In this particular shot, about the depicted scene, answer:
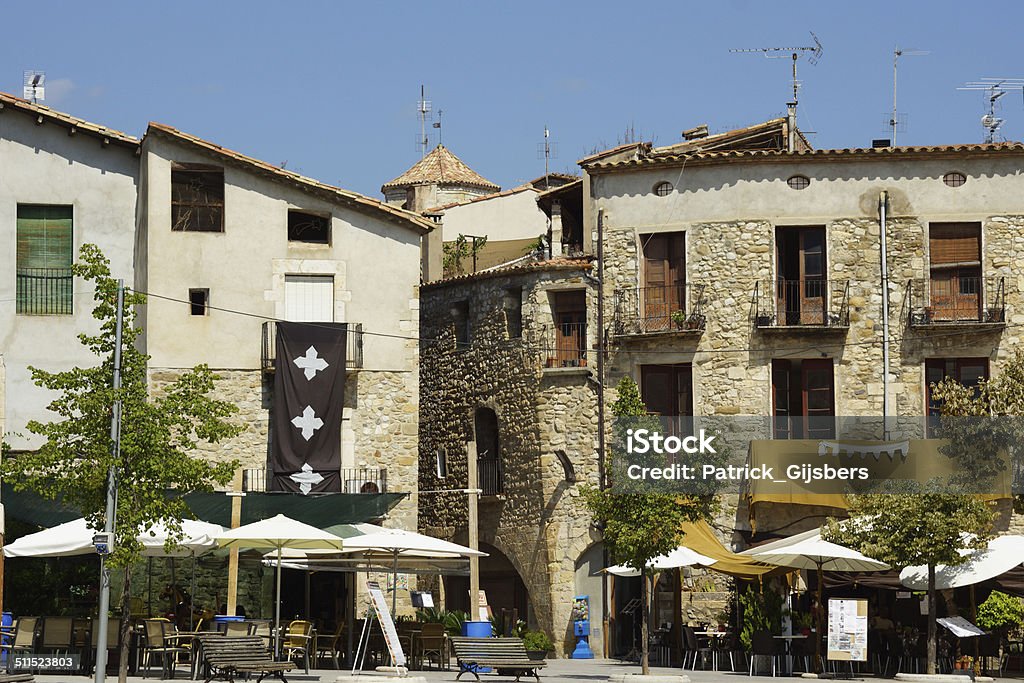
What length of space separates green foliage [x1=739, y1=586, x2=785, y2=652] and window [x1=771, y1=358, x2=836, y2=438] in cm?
672

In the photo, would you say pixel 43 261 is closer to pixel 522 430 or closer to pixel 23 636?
pixel 522 430

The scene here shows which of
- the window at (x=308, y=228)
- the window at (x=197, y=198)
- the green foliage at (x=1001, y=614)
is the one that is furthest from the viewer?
the window at (x=308, y=228)

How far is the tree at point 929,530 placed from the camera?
2798cm

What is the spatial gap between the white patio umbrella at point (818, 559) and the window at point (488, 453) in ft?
36.0

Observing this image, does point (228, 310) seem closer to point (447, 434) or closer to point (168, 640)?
point (447, 434)

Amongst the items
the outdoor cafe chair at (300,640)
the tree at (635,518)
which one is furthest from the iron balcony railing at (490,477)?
the tree at (635,518)

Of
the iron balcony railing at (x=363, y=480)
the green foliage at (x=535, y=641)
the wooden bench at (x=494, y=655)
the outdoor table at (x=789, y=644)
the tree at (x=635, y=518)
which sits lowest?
the green foliage at (x=535, y=641)

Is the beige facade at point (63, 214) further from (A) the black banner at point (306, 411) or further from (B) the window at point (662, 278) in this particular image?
(B) the window at point (662, 278)

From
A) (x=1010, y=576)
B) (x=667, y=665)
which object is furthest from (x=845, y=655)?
(x=667, y=665)

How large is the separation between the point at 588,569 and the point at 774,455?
5.16 meters

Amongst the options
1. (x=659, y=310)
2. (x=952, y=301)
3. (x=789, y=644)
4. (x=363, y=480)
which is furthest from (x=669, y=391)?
(x=789, y=644)

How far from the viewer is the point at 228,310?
1471 inches

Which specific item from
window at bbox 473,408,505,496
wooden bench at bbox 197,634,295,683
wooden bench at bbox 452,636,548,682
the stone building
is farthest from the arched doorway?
wooden bench at bbox 197,634,295,683

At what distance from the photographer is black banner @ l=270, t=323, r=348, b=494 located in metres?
36.6
